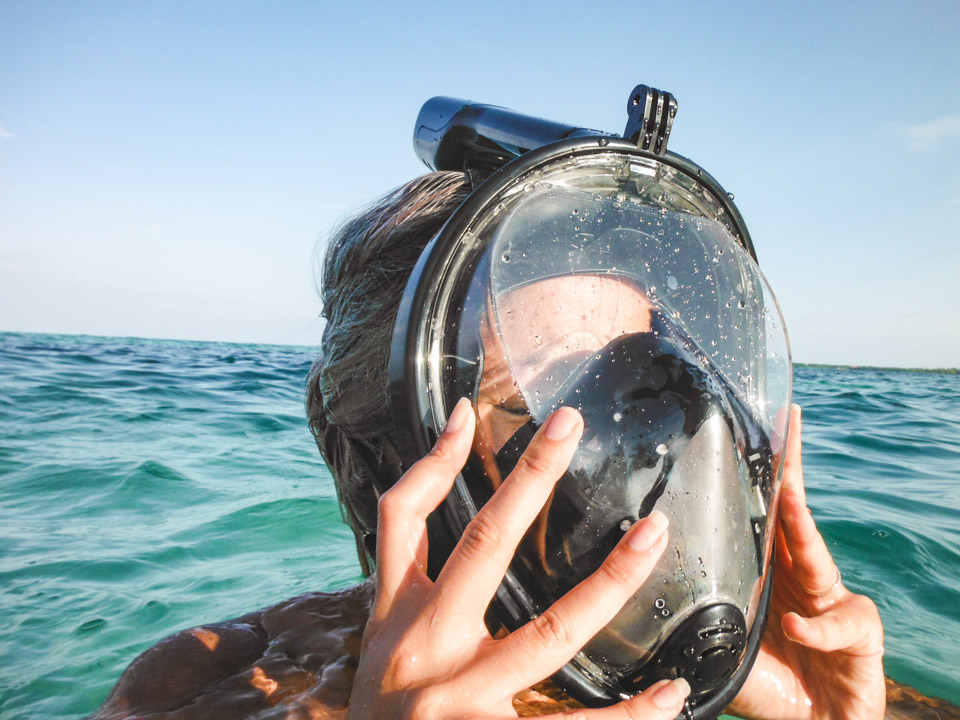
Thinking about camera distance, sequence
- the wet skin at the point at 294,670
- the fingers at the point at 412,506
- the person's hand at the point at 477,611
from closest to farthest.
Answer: the person's hand at the point at 477,611 < the fingers at the point at 412,506 < the wet skin at the point at 294,670

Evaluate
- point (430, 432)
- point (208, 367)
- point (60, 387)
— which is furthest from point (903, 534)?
point (208, 367)

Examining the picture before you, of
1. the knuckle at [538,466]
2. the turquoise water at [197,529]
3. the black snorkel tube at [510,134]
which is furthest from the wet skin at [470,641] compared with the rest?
the turquoise water at [197,529]

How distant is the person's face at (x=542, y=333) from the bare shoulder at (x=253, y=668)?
1.21 metres

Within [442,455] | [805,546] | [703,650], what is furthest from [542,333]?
[805,546]

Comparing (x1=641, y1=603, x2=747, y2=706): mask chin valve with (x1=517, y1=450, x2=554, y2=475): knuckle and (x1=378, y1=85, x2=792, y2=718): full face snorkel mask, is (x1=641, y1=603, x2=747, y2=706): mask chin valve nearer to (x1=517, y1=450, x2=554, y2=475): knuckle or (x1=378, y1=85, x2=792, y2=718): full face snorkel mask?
(x1=378, y1=85, x2=792, y2=718): full face snorkel mask

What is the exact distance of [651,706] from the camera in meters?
1.17

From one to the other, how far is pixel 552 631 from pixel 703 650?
0.36 meters

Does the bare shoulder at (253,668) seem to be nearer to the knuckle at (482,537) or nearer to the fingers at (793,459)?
the knuckle at (482,537)

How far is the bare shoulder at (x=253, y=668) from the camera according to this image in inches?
Answer: 77.4

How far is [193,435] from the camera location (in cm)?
759

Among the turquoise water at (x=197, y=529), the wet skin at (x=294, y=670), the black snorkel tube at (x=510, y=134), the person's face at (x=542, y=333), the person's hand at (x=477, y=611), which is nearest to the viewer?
the person's hand at (x=477, y=611)

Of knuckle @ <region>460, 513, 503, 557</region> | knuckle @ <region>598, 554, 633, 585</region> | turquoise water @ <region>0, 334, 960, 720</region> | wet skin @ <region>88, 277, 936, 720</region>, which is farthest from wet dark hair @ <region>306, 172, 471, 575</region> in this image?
A: turquoise water @ <region>0, 334, 960, 720</region>

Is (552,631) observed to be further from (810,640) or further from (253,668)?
(253,668)

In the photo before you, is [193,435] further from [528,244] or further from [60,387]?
[528,244]
